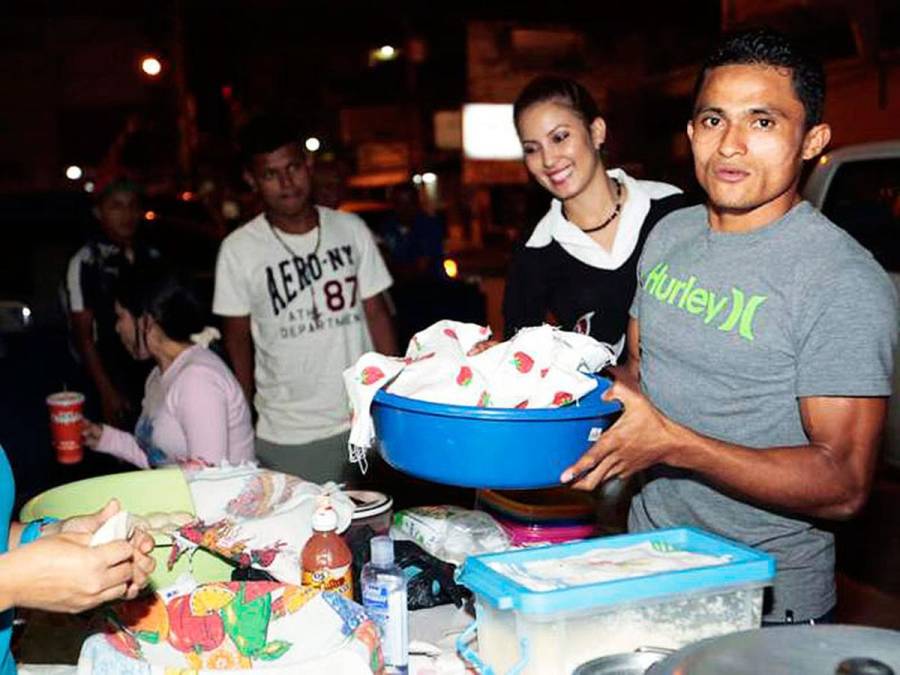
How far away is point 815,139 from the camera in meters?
2.08

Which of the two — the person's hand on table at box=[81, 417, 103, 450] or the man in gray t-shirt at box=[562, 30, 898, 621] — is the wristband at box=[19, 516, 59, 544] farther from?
the person's hand on table at box=[81, 417, 103, 450]

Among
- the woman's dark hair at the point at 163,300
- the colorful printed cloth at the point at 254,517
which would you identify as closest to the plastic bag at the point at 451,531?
the colorful printed cloth at the point at 254,517

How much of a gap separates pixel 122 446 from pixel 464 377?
205 centimetres

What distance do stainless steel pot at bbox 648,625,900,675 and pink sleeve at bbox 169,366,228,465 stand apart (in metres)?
2.25

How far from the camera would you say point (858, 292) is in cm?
189

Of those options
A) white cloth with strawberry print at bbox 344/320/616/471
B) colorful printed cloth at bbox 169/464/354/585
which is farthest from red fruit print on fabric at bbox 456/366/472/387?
colorful printed cloth at bbox 169/464/354/585

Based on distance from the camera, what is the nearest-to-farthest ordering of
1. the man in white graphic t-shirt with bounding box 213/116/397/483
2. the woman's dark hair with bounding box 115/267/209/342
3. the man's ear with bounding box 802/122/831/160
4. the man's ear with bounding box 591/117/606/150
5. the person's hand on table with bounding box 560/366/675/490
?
the person's hand on table with bounding box 560/366/675/490 → the man's ear with bounding box 802/122/831/160 → the man's ear with bounding box 591/117/606/150 → the woman's dark hair with bounding box 115/267/209/342 → the man in white graphic t-shirt with bounding box 213/116/397/483

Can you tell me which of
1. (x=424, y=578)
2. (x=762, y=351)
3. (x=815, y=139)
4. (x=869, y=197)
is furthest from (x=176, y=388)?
(x=869, y=197)

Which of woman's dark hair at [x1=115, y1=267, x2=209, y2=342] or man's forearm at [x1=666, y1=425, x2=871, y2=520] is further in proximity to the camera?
woman's dark hair at [x1=115, y1=267, x2=209, y2=342]

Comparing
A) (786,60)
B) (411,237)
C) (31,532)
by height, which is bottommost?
(31,532)

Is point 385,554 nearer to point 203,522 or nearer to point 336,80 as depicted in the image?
point 203,522

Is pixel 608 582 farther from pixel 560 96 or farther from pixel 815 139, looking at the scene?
pixel 560 96

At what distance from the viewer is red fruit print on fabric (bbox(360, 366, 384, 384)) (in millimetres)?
2021

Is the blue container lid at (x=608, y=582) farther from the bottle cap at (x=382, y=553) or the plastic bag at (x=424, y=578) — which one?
the plastic bag at (x=424, y=578)
